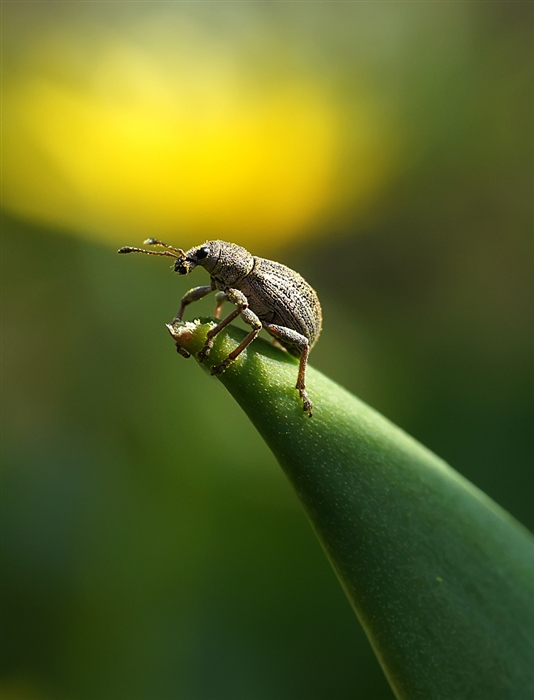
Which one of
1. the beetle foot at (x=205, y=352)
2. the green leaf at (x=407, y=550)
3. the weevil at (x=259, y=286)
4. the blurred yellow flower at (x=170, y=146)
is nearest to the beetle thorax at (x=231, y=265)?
the weevil at (x=259, y=286)

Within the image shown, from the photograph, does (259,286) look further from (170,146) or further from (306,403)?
(170,146)

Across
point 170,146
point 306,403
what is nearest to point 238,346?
point 306,403

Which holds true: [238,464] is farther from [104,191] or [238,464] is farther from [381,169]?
[381,169]

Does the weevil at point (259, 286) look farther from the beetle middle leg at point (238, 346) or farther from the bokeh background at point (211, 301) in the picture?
the bokeh background at point (211, 301)

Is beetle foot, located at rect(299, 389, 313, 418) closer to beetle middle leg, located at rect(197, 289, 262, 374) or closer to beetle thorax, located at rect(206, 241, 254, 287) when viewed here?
beetle middle leg, located at rect(197, 289, 262, 374)

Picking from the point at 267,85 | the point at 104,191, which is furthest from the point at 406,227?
the point at 104,191

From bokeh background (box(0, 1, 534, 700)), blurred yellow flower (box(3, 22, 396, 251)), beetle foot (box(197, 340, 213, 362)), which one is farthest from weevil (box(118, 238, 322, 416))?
blurred yellow flower (box(3, 22, 396, 251))
